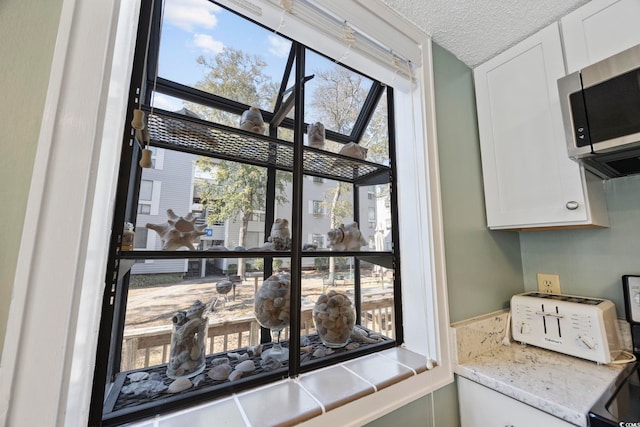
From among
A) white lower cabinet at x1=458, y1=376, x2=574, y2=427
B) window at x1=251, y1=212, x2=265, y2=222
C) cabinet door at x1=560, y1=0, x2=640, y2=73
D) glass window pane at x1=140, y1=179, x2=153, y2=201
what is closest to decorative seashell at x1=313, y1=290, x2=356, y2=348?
window at x1=251, y1=212, x2=265, y2=222

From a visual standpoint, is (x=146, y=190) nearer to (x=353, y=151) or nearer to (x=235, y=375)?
(x=235, y=375)

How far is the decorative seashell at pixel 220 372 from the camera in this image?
745 mm

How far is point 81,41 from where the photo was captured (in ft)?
1.62

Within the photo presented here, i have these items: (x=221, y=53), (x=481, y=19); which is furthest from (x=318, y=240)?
(x=481, y=19)

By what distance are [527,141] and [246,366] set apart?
59.8 inches

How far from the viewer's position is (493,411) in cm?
89

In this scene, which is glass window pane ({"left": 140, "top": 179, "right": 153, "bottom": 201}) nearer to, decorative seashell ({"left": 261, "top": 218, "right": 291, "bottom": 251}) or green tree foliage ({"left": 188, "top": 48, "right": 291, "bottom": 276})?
green tree foliage ({"left": 188, "top": 48, "right": 291, "bottom": 276})

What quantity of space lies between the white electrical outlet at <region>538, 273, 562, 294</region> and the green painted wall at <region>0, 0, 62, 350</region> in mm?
1968

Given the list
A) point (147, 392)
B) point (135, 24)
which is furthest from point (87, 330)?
point (135, 24)

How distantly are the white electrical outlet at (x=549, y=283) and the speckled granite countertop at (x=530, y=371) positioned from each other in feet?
1.10

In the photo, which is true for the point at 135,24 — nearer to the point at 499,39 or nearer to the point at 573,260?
the point at 499,39

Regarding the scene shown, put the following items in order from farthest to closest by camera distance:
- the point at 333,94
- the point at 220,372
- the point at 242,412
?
1. the point at 333,94
2. the point at 220,372
3. the point at 242,412

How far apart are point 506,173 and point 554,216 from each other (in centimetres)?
28

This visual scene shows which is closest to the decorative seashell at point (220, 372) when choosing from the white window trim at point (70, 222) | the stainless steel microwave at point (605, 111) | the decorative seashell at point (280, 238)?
the white window trim at point (70, 222)
